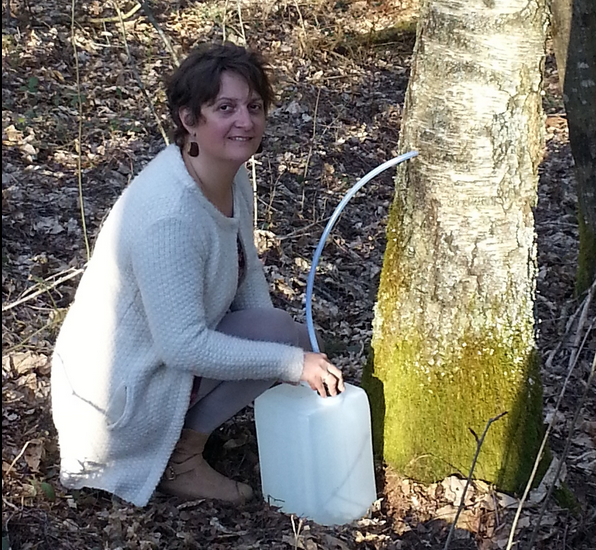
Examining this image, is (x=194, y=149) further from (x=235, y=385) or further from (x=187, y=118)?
(x=235, y=385)

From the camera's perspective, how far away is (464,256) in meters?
2.45

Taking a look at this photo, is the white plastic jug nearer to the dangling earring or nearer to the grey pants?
the grey pants

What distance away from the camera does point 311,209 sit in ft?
17.0

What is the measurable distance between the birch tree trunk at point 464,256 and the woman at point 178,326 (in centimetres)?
36

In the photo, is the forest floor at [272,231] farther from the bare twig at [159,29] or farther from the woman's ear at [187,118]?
the woman's ear at [187,118]

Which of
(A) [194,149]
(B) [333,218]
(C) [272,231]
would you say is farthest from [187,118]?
(C) [272,231]

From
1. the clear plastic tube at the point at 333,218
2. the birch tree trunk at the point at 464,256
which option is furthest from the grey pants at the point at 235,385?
the birch tree trunk at the point at 464,256

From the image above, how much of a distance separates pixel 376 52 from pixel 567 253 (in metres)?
3.97

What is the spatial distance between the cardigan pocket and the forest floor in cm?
27

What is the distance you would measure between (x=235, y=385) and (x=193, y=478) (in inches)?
13.5

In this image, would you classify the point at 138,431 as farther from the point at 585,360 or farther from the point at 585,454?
the point at 585,360

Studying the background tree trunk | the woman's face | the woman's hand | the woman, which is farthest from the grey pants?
the background tree trunk

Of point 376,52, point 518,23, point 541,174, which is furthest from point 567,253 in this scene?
point 376,52

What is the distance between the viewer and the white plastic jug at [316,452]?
2467 millimetres
